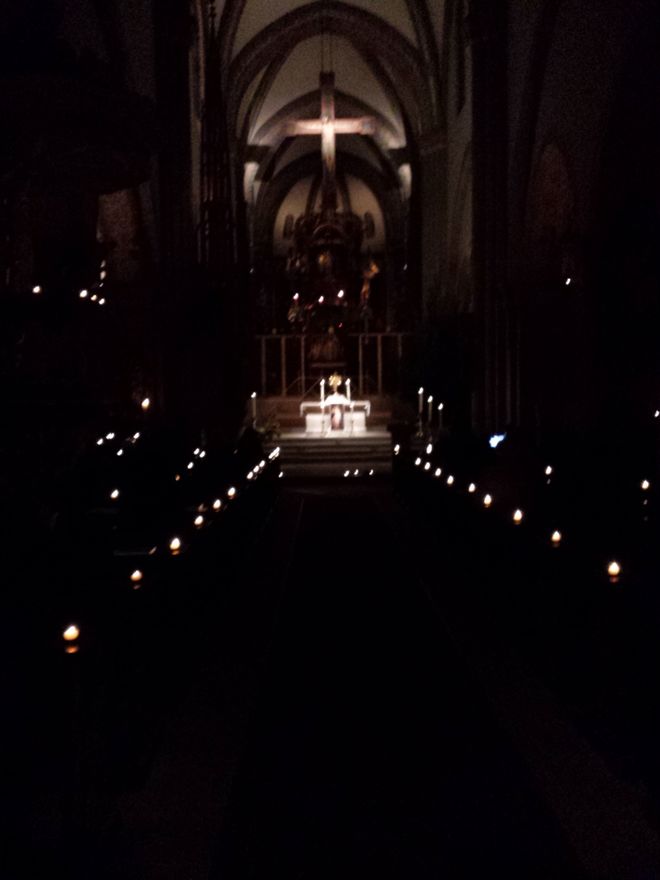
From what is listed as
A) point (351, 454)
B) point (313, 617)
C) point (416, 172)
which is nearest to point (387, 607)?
point (313, 617)

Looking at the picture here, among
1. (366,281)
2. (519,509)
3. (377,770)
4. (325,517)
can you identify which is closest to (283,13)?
(366,281)

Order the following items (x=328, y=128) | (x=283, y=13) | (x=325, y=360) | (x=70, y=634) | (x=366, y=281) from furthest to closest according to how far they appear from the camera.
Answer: (x=366, y=281)
(x=325, y=360)
(x=328, y=128)
(x=283, y=13)
(x=70, y=634)

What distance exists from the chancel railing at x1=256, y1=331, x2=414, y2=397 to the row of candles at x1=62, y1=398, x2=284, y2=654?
1695 centimetres

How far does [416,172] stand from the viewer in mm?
34188

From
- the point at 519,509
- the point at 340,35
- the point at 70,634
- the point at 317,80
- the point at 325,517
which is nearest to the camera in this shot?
the point at 70,634

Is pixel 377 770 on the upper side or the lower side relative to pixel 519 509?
lower

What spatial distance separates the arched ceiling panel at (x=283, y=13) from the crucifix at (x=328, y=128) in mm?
2562

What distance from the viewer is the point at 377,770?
5488 mm

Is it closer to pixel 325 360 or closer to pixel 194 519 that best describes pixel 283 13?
pixel 325 360

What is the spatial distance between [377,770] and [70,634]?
175 centimetres

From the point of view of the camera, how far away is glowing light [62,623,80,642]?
14.6 feet

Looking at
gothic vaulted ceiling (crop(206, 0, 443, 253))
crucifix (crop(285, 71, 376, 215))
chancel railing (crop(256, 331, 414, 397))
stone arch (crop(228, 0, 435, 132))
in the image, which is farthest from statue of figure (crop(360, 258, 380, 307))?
stone arch (crop(228, 0, 435, 132))

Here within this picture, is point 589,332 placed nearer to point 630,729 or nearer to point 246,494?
point 246,494

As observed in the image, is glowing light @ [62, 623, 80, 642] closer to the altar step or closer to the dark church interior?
the dark church interior
